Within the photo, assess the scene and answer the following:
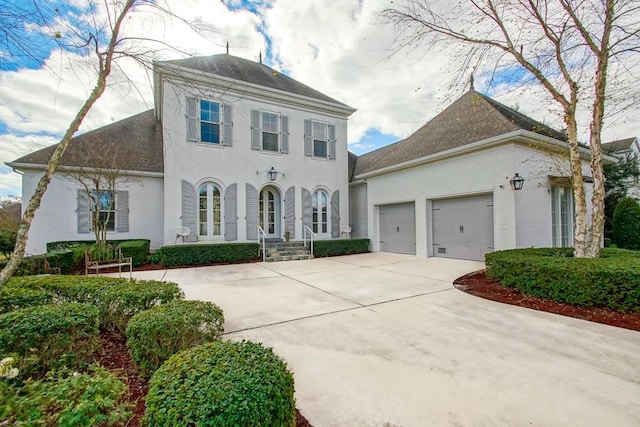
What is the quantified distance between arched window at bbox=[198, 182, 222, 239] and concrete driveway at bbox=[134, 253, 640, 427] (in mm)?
5254

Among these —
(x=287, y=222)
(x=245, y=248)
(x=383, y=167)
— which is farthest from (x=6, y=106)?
(x=383, y=167)

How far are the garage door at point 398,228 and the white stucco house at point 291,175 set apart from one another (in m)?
0.05

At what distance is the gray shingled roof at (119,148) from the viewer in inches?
394

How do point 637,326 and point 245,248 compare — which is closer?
point 637,326

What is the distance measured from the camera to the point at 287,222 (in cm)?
1184

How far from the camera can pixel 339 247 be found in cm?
1162

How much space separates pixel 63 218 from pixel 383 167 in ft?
40.5

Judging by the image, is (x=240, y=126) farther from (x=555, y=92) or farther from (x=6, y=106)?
(x=555, y=92)

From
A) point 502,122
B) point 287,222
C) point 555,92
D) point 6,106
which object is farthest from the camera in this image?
point 287,222

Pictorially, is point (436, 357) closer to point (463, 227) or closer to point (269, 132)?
point (463, 227)

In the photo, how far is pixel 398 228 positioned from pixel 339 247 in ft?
8.59

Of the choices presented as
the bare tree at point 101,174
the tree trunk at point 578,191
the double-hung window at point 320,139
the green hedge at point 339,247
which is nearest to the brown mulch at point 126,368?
the tree trunk at point 578,191

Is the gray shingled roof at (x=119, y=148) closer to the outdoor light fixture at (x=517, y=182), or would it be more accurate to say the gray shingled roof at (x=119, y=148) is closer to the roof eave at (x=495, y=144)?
the roof eave at (x=495, y=144)

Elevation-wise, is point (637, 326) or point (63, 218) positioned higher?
point (63, 218)
